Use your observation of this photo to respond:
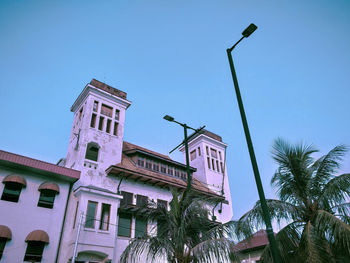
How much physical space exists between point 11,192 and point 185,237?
1369 centimetres

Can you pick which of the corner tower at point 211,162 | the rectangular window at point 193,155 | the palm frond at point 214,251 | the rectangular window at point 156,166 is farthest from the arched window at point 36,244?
the rectangular window at point 193,155

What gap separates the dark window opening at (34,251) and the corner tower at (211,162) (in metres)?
19.7

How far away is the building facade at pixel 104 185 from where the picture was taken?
749 inches

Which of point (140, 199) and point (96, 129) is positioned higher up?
point (96, 129)

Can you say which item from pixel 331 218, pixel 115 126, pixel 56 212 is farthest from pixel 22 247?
pixel 331 218

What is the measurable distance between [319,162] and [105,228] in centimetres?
1537

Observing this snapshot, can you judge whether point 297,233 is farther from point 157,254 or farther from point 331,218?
point 157,254

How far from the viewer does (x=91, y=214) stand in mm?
20031

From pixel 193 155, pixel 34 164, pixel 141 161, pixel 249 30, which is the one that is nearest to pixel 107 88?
pixel 141 161

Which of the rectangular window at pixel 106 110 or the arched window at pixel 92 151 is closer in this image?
the arched window at pixel 92 151

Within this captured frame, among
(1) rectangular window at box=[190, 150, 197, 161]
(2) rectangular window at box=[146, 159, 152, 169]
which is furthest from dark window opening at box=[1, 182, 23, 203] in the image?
(1) rectangular window at box=[190, 150, 197, 161]

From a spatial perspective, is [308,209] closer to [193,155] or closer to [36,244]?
[36,244]

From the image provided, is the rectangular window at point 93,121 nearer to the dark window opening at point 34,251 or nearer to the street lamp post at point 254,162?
the dark window opening at point 34,251

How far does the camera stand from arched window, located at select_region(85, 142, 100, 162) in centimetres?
2373
